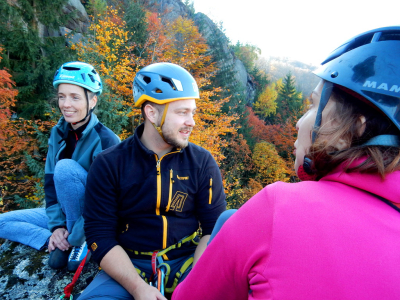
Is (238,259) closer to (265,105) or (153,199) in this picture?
(153,199)

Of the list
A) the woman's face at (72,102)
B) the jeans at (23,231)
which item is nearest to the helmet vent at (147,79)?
the woman's face at (72,102)

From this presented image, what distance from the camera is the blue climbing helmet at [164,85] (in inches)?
93.3

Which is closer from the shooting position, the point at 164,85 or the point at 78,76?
the point at 164,85

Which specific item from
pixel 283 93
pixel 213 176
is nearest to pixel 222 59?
pixel 283 93

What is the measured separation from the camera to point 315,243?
0.70 metres

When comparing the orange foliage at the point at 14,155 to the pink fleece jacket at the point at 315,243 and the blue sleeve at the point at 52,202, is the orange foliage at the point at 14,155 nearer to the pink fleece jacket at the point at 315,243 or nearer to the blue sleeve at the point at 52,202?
the blue sleeve at the point at 52,202

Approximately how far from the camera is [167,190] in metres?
2.18

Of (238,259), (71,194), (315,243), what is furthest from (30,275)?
(315,243)

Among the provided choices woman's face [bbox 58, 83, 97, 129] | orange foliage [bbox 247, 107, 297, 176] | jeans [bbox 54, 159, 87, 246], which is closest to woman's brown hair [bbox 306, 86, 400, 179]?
jeans [bbox 54, 159, 87, 246]

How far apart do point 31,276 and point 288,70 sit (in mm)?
88451

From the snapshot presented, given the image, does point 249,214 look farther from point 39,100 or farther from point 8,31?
point 8,31

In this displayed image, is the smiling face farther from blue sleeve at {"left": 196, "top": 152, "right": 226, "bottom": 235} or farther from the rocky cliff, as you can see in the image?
the rocky cliff

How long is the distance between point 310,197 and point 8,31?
16.3m

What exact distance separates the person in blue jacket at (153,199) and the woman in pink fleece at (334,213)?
1106 mm
